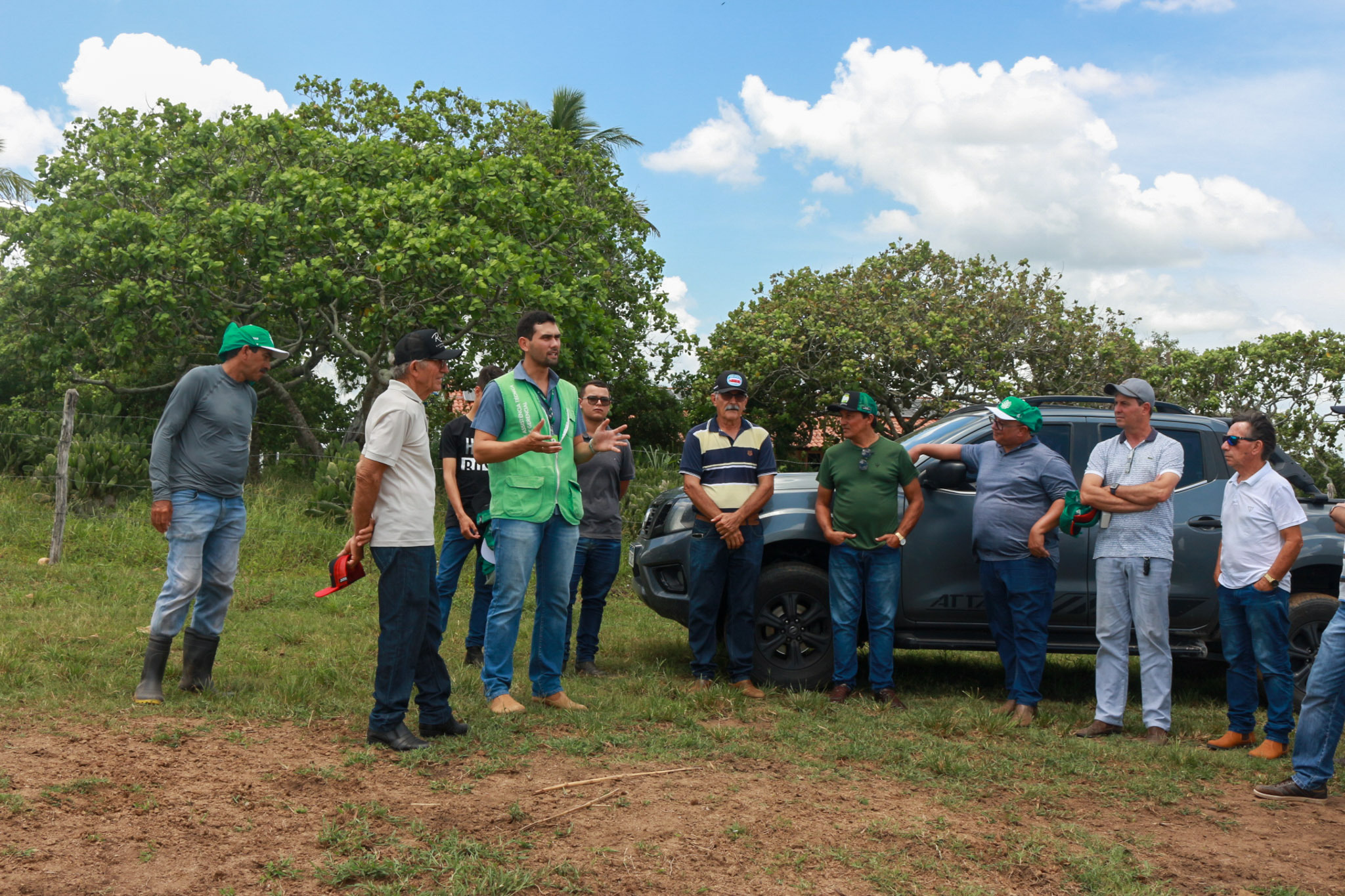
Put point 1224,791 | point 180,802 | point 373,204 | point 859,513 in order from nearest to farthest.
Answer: point 180,802 < point 1224,791 < point 859,513 < point 373,204

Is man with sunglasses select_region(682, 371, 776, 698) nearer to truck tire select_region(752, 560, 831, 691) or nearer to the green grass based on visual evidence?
truck tire select_region(752, 560, 831, 691)

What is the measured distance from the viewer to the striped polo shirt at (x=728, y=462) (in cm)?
621

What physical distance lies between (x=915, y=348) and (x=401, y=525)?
565 inches

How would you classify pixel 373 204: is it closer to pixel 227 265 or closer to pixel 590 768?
pixel 227 265

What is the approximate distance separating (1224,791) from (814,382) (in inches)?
560

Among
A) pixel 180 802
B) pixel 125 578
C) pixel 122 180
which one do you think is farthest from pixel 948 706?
pixel 122 180

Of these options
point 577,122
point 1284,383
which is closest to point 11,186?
point 577,122

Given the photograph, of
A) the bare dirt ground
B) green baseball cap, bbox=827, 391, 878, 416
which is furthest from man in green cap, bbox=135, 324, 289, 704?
green baseball cap, bbox=827, 391, 878, 416

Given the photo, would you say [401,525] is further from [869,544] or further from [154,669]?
[869,544]

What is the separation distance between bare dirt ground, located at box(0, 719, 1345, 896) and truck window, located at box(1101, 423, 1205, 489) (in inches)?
96.0

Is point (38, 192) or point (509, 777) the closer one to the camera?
point (509, 777)

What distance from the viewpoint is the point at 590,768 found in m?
4.51

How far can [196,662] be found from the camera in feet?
18.1

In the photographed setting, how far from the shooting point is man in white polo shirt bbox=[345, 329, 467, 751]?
4516 mm
